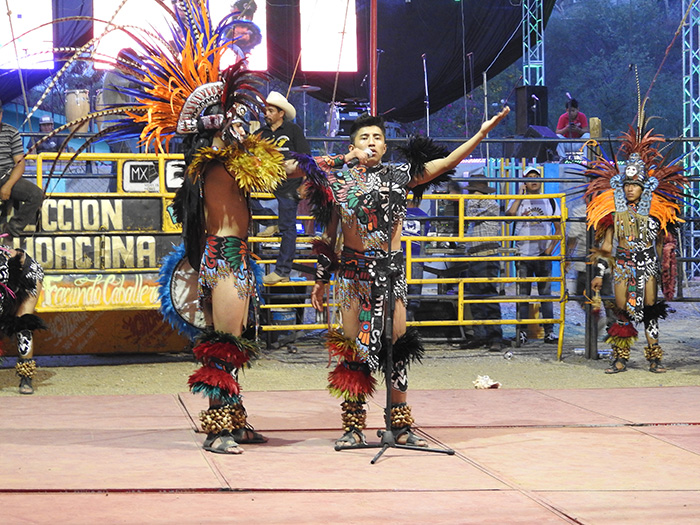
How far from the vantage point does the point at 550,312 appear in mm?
10094

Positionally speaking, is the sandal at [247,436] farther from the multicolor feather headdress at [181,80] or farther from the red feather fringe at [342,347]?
the multicolor feather headdress at [181,80]

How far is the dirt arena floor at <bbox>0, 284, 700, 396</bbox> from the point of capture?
7625 mm

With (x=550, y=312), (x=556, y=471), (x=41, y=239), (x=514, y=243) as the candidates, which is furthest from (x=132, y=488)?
(x=514, y=243)

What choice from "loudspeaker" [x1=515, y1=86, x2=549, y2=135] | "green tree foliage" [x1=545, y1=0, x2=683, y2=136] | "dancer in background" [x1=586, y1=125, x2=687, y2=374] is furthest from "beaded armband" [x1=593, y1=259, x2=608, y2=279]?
"green tree foliage" [x1=545, y1=0, x2=683, y2=136]

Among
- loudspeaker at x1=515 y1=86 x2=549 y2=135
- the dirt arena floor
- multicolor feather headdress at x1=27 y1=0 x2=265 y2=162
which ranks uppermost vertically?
loudspeaker at x1=515 y1=86 x2=549 y2=135

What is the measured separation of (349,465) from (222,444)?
0.70m

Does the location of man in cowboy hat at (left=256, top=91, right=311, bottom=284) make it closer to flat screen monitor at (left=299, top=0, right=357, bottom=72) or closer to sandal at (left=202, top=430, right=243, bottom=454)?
sandal at (left=202, top=430, right=243, bottom=454)

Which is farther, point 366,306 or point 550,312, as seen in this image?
point 550,312

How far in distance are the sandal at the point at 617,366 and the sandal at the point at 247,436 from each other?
13.7ft

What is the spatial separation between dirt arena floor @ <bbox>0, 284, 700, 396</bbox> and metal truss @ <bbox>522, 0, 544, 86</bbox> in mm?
9385

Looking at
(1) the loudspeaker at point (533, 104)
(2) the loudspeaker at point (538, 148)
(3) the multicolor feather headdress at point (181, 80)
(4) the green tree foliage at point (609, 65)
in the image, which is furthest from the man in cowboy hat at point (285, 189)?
(4) the green tree foliage at point (609, 65)

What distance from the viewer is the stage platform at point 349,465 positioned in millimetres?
3713

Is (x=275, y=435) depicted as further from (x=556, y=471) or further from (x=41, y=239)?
(x=41, y=239)

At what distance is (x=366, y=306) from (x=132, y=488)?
1.61m
